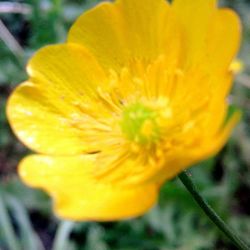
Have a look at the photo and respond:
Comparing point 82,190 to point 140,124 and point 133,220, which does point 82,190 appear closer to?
point 140,124

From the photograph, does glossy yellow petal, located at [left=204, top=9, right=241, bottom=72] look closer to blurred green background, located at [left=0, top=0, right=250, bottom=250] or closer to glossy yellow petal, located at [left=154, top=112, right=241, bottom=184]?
glossy yellow petal, located at [left=154, top=112, right=241, bottom=184]

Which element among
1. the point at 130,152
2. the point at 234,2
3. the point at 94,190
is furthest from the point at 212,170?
the point at 94,190

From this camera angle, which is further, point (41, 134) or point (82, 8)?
point (82, 8)

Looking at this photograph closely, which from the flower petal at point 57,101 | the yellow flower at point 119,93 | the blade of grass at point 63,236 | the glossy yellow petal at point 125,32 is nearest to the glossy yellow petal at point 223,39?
the yellow flower at point 119,93

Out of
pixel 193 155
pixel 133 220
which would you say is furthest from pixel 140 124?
pixel 133 220

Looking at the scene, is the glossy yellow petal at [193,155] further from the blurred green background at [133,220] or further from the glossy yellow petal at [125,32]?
the blurred green background at [133,220]

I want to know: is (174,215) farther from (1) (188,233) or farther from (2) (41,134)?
(2) (41,134)

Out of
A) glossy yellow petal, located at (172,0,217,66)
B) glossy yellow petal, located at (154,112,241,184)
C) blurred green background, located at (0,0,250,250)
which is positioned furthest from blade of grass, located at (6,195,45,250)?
glossy yellow petal, located at (154,112,241,184)
